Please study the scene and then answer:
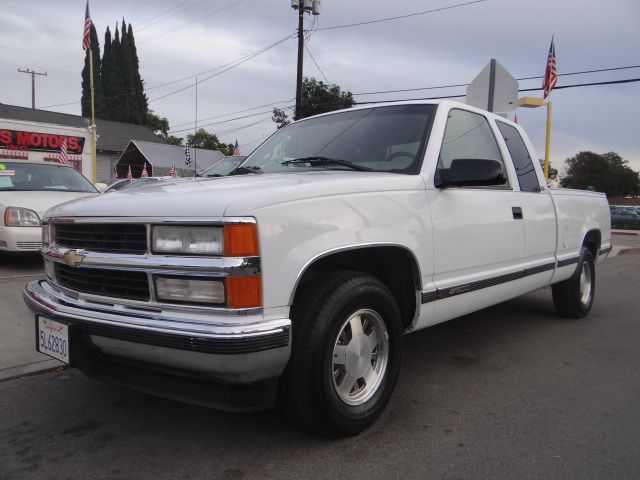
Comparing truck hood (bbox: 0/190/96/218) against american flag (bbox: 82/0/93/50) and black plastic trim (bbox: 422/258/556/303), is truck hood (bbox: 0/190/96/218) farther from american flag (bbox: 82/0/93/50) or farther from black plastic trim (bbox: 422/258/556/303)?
american flag (bbox: 82/0/93/50)

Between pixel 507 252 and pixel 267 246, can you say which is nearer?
pixel 267 246

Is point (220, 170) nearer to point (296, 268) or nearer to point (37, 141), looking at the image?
point (296, 268)

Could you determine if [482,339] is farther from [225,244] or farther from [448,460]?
[225,244]

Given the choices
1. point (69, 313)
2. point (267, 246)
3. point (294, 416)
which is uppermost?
point (267, 246)

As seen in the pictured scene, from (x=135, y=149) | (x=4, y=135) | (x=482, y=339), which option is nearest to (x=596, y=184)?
(x=135, y=149)

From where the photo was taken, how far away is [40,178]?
784 centimetres

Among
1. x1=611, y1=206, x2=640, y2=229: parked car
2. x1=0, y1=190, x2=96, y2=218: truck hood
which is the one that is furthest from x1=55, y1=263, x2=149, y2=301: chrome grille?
x1=611, y1=206, x2=640, y2=229: parked car

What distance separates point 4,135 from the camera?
2114cm

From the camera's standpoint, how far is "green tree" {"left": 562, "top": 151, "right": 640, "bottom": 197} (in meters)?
67.2

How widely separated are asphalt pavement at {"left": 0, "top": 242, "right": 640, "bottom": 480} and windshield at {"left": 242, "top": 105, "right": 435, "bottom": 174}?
1529 millimetres

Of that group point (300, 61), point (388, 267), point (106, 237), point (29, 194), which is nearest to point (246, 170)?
point (388, 267)

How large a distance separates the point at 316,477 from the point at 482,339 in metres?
2.89

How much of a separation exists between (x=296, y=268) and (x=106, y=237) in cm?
99

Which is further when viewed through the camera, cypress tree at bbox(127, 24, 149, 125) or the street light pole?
cypress tree at bbox(127, 24, 149, 125)
